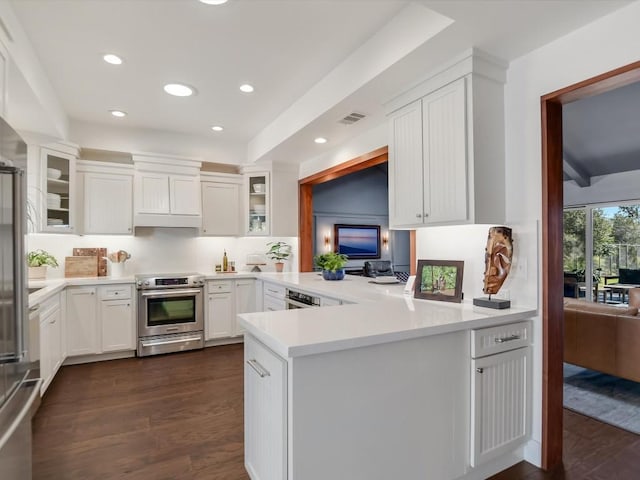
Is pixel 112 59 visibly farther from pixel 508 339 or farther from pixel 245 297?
pixel 508 339

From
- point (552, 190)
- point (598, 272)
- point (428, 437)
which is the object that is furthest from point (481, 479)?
point (598, 272)

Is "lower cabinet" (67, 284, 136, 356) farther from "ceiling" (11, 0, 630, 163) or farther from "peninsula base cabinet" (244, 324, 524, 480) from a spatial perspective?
"peninsula base cabinet" (244, 324, 524, 480)

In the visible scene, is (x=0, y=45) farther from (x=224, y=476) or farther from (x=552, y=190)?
(x=552, y=190)

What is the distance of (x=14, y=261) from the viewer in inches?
55.1

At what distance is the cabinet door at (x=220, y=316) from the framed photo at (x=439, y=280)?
2807 millimetres

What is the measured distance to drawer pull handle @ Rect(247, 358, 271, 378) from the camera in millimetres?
1639

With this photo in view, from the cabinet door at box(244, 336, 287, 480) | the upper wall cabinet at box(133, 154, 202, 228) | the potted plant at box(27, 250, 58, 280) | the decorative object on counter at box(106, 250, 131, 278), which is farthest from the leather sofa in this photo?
the potted plant at box(27, 250, 58, 280)

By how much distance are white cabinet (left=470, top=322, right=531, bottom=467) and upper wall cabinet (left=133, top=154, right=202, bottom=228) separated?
12.7ft

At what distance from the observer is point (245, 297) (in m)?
4.81

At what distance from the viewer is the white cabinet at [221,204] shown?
4.94 meters

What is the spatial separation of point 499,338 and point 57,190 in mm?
4427

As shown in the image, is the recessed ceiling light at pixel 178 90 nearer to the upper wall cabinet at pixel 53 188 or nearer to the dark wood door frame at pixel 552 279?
the upper wall cabinet at pixel 53 188

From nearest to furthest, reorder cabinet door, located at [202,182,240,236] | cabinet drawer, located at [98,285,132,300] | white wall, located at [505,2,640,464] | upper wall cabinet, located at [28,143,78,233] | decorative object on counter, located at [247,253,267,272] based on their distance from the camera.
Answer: white wall, located at [505,2,640,464] → upper wall cabinet, located at [28,143,78,233] → cabinet drawer, located at [98,285,132,300] → cabinet door, located at [202,182,240,236] → decorative object on counter, located at [247,253,267,272]

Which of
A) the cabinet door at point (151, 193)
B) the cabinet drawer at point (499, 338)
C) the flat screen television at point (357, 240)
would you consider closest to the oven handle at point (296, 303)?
the cabinet drawer at point (499, 338)
